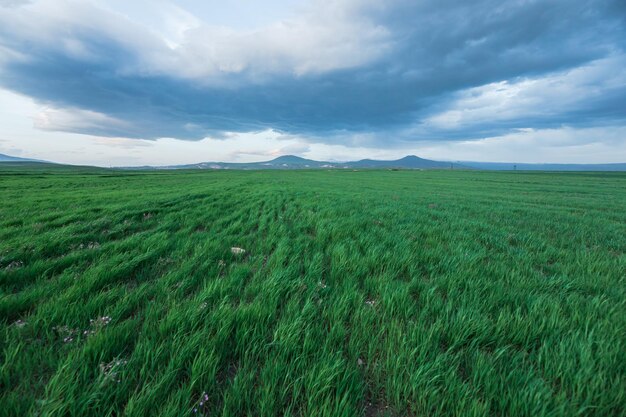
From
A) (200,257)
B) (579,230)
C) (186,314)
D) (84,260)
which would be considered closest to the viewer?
(186,314)

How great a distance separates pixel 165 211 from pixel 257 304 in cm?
828

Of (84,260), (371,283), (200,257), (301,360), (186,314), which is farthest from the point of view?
(200,257)

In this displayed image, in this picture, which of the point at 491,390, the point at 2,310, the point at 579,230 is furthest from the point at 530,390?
the point at 579,230

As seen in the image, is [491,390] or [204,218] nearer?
[491,390]

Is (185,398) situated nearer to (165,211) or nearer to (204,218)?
(204,218)

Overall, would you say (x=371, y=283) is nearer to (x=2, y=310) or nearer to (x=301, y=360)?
(x=301, y=360)

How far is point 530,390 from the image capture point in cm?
171

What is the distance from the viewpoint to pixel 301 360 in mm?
1969

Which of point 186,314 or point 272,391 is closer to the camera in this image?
point 272,391

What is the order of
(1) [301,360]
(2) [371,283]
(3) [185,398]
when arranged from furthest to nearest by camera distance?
(2) [371,283], (1) [301,360], (3) [185,398]

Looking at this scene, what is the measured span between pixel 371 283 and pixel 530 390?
1950mm

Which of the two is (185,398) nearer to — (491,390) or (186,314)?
(186,314)

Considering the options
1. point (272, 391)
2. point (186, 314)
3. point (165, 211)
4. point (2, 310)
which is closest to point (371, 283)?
point (272, 391)

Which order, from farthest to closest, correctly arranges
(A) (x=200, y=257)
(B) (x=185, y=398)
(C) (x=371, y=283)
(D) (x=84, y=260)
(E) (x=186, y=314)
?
1. (A) (x=200, y=257)
2. (D) (x=84, y=260)
3. (C) (x=371, y=283)
4. (E) (x=186, y=314)
5. (B) (x=185, y=398)
